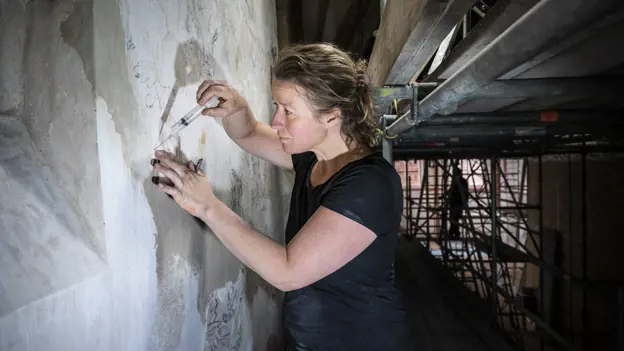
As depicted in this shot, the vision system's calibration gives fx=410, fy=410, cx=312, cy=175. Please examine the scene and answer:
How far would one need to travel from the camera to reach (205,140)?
4.55 feet

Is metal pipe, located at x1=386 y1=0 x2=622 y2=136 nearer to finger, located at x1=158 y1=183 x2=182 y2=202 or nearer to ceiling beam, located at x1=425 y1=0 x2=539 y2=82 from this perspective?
ceiling beam, located at x1=425 y1=0 x2=539 y2=82

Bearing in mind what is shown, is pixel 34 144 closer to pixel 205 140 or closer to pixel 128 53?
pixel 128 53

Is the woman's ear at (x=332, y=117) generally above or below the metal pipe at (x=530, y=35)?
below

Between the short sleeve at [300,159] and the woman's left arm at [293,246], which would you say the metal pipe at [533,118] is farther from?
the woman's left arm at [293,246]

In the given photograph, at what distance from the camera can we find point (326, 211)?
1.04m

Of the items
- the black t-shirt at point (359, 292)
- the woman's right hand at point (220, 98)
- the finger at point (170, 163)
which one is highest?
→ the woman's right hand at point (220, 98)

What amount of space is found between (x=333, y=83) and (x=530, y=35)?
0.58 m

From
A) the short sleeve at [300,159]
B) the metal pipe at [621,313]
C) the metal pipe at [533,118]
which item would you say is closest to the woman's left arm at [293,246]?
the short sleeve at [300,159]

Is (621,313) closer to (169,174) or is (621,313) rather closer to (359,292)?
(359,292)

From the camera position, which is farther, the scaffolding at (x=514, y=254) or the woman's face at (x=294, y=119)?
the scaffolding at (x=514, y=254)

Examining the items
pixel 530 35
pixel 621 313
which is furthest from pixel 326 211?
pixel 621 313

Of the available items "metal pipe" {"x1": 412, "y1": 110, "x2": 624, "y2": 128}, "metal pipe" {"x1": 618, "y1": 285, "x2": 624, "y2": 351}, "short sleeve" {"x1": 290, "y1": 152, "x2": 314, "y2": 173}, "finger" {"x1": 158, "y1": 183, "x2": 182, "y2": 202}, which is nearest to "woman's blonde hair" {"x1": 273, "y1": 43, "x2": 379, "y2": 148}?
"short sleeve" {"x1": 290, "y1": 152, "x2": 314, "y2": 173}

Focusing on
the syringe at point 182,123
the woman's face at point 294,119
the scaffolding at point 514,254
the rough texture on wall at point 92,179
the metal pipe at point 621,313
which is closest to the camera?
the rough texture on wall at point 92,179

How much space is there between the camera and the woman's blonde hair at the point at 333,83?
1188 millimetres
